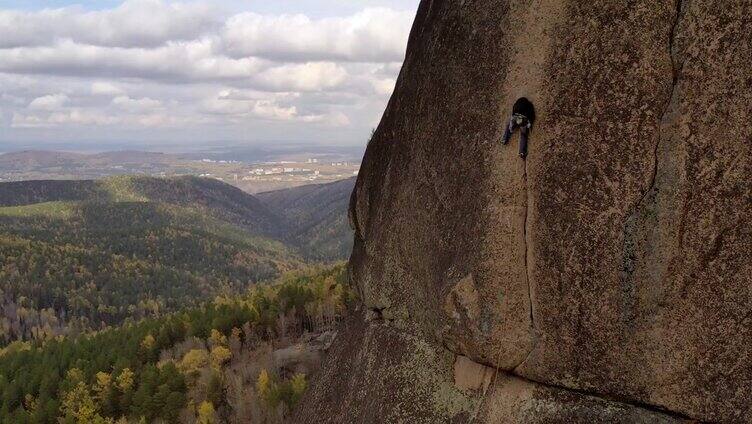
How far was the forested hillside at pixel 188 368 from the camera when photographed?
59125 millimetres

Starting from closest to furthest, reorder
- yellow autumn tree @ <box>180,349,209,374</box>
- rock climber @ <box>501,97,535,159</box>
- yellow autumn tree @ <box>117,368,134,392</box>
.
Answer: rock climber @ <box>501,97,535,159</box>, yellow autumn tree @ <box>180,349,209,374</box>, yellow autumn tree @ <box>117,368,134,392</box>

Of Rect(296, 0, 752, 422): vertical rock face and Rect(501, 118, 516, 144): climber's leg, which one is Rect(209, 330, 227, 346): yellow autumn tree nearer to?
Rect(296, 0, 752, 422): vertical rock face

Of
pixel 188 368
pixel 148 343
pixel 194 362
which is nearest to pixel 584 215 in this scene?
pixel 194 362

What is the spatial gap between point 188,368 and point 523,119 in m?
70.9

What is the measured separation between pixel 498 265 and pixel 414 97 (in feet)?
15.2

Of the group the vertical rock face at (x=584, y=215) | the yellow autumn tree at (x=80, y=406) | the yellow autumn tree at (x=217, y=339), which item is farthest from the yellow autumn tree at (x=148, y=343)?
the vertical rock face at (x=584, y=215)

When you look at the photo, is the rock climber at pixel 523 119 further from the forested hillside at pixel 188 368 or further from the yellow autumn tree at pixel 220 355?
the yellow autumn tree at pixel 220 355

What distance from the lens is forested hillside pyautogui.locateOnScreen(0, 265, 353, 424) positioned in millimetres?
59125

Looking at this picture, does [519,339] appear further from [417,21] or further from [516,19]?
[417,21]

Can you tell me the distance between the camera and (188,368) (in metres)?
72.5

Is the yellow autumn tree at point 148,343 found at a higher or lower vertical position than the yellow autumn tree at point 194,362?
lower

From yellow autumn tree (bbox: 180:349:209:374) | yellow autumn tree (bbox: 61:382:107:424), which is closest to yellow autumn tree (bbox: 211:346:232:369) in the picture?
yellow autumn tree (bbox: 180:349:209:374)

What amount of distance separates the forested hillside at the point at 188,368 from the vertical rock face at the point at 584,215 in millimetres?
38223

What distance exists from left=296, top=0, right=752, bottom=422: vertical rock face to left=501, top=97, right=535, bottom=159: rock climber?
164 millimetres
